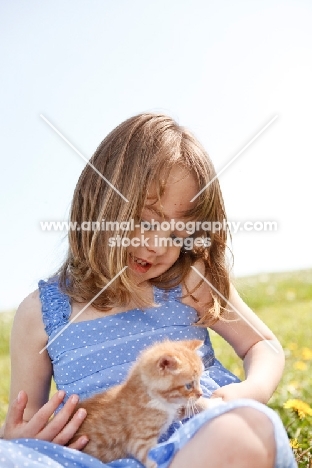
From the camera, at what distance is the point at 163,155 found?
7.32 ft

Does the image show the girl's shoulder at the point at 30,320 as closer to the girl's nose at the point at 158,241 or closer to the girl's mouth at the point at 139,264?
the girl's mouth at the point at 139,264

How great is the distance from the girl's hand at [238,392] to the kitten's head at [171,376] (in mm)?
144

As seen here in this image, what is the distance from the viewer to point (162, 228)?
2107 millimetres

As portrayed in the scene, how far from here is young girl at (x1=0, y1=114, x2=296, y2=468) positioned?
2111 mm

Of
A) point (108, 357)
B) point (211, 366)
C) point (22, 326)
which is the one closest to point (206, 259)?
A: point (211, 366)

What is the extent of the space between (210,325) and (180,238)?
1.17ft

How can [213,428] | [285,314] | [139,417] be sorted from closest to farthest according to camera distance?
[213,428], [139,417], [285,314]

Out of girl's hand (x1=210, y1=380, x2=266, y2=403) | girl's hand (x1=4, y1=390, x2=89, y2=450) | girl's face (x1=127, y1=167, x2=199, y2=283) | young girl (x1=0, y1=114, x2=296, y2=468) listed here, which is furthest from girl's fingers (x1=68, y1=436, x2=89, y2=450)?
girl's face (x1=127, y1=167, x2=199, y2=283)

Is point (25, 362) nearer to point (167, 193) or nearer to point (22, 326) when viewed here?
point (22, 326)

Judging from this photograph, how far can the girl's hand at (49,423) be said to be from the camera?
1.79 meters

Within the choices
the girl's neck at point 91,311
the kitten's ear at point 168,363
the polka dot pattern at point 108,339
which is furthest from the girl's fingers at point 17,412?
the kitten's ear at point 168,363

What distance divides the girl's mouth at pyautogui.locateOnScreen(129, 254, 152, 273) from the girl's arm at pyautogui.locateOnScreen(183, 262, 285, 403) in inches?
7.7

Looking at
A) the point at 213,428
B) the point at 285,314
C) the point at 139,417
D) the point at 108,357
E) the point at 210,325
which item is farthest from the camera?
the point at 285,314

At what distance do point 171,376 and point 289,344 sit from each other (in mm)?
2749
